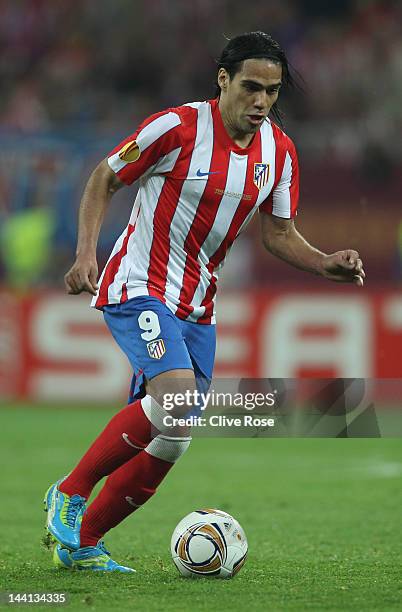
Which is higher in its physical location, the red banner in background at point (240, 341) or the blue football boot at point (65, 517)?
the red banner in background at point (240, 341)

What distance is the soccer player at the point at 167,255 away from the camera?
440 cm

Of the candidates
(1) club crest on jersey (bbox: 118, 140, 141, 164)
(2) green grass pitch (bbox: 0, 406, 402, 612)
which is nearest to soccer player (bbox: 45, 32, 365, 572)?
(1) club crest on jersey (bbox: 118, 140, 141, 164)

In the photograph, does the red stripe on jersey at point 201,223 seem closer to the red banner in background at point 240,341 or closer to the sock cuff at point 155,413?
the sock cuff at point 155,413

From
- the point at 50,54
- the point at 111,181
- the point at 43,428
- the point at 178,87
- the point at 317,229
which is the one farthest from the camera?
the point at 50,54

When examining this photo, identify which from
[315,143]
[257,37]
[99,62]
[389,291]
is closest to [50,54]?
[99,62]

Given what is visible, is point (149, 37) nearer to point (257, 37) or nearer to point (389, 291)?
point (389, 291)

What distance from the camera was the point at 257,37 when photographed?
14.7 ft

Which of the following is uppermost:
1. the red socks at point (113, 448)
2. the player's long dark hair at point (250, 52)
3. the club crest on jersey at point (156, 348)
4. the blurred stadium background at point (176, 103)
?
the blurred stadium background at point (176, 103)

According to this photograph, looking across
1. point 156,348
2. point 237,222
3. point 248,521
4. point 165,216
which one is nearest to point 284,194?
point 237,222

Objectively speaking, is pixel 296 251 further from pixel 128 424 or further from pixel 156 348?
pixel 128 424

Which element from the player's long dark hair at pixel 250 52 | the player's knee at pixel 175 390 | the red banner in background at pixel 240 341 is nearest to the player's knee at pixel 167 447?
the player's knee at pixel 175 390

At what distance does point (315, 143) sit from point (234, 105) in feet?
28.6

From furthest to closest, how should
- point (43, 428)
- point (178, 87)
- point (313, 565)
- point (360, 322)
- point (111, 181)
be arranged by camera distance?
1. point (178, 87)
2. point (360, 322)
3. point (43, 428)
4. point (313, 565)
5. point (111, 181)

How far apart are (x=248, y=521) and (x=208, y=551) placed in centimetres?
182
